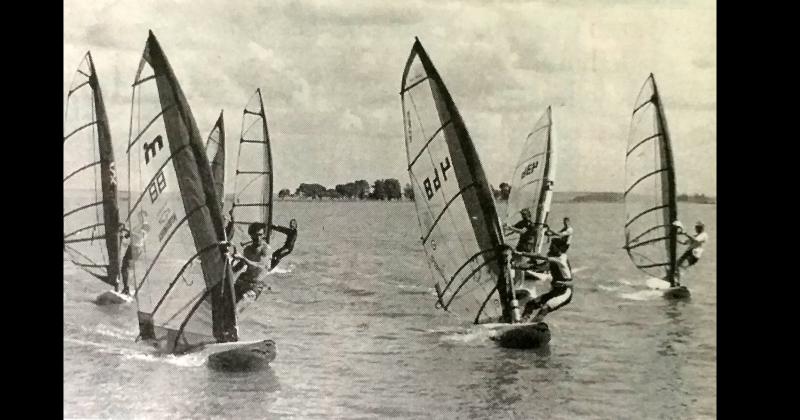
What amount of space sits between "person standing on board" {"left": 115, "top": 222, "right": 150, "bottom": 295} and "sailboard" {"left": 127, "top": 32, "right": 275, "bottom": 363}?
0.20 ft

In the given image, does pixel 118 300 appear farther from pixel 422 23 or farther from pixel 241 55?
pixel 422 23

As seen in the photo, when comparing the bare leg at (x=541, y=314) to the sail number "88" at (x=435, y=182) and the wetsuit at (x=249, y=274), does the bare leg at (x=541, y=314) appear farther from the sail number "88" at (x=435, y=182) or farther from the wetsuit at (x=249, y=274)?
the wetsuit at (x=249, y=274)

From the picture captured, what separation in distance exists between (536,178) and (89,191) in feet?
5.35

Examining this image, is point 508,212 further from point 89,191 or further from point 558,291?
point 89,191

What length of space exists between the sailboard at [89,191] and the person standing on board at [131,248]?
26 mm

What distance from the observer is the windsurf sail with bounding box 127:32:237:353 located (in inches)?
137

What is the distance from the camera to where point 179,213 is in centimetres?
350

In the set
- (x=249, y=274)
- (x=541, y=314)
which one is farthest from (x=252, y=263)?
(x=541, y=314)

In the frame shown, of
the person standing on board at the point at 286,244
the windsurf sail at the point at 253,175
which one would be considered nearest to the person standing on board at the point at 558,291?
the person standing on board at the point at 286,244

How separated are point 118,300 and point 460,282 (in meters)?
1.25

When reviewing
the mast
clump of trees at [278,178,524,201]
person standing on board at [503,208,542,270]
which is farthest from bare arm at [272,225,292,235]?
the mast

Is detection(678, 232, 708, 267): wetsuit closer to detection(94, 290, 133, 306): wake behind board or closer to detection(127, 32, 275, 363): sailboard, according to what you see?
detection(127, 32, 275, 363): sailboard

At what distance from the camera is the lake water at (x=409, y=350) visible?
335cm

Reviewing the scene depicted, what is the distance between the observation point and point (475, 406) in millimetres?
3326
